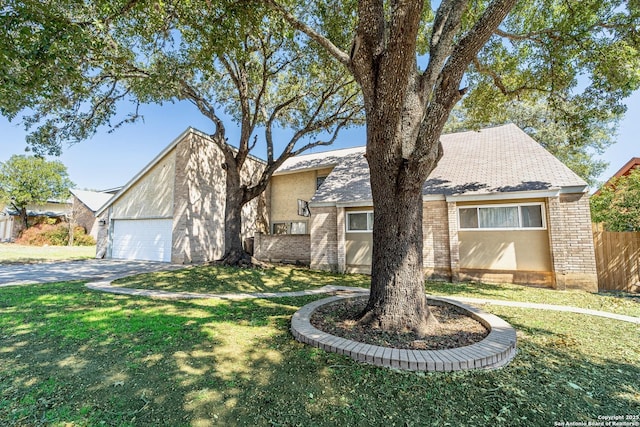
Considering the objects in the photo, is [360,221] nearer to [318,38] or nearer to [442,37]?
[318,38]

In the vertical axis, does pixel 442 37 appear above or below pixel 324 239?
above

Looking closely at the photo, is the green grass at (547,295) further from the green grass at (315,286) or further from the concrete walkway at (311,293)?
the concrete walkway at (311,293)

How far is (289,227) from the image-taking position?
18719 mm

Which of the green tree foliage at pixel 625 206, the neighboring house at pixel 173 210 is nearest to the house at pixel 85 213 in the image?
the neighboring house at pixel 173 210

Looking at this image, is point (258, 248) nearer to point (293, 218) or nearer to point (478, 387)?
point (293, 218)

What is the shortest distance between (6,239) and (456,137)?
47.0 m

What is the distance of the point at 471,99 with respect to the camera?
1088 centimetres

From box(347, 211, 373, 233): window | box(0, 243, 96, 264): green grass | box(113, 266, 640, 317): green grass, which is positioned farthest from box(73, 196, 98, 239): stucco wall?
box(347, 211, 373, 233): window

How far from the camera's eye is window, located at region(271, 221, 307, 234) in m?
18.0

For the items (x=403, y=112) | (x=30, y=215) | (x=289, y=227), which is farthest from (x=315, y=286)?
(x=30, y=215)

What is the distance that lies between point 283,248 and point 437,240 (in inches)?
325

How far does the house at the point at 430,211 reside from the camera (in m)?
9.21

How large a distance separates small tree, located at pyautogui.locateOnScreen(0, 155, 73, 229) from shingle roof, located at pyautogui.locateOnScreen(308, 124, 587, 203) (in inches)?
1379

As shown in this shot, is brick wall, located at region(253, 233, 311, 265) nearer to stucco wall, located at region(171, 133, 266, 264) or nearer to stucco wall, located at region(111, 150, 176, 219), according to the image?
stucco wall, located at region(171, 133, 266, 264)
